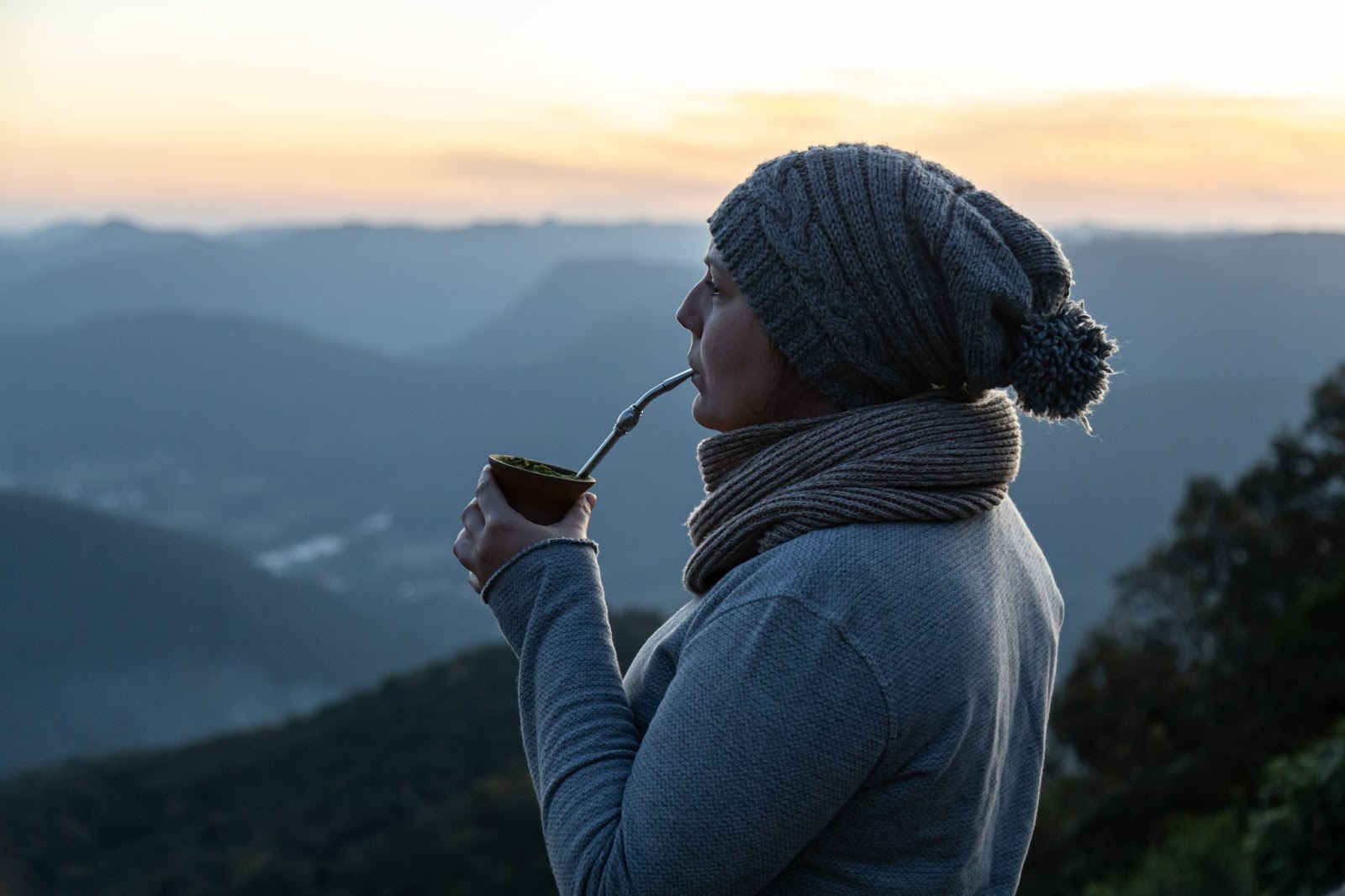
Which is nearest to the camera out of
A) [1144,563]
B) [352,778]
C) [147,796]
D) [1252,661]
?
[1252,661]

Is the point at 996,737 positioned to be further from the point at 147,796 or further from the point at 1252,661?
the point at 147,796

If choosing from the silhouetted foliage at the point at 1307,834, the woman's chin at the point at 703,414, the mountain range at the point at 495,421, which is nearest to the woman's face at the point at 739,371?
the woman's chin at the point at 703,414

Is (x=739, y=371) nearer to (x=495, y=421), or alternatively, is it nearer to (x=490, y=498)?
(x=490, y=498)

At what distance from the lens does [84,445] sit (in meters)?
152

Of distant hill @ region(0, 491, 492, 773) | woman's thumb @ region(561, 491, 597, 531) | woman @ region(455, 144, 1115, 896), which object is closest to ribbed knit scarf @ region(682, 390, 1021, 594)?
woman @ region(455, 144, 1115, 896)

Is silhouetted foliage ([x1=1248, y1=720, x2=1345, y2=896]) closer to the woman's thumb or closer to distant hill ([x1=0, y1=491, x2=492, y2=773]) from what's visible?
the woman's thumb

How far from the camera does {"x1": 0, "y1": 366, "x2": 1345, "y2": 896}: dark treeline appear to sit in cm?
770

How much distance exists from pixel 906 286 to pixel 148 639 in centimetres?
8357

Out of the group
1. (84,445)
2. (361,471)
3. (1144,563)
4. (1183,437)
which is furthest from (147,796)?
(84,445)

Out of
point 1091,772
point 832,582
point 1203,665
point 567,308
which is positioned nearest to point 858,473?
point 832,582

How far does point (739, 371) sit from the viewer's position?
4.34ft

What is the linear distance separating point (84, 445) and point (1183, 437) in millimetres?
129623

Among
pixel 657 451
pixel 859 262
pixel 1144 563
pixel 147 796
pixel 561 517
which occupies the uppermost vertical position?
pixel 859 262

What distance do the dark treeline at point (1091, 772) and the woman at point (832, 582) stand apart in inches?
175
